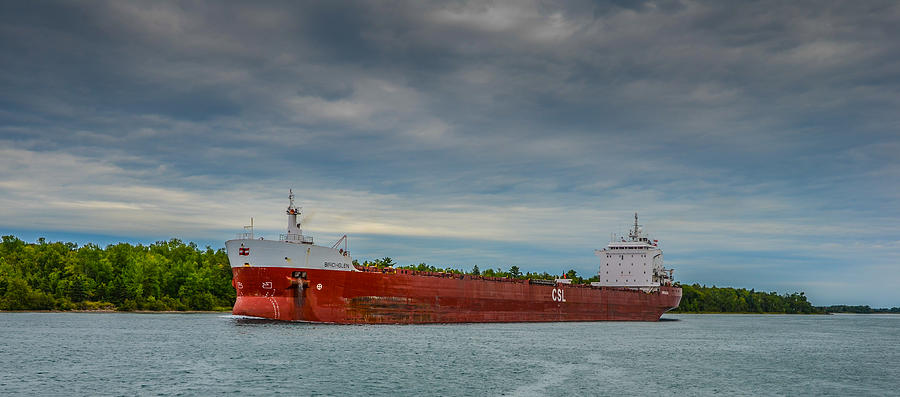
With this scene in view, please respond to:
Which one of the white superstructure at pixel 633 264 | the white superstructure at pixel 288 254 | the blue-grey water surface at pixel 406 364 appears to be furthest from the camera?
the white superstructure at pixel 633 264

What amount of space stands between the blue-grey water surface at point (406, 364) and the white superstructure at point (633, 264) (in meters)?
36.0

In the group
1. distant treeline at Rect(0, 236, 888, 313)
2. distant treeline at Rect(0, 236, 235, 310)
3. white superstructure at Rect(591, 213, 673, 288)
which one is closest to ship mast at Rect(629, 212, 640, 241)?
white superstructure at Rect(591, 213, 673, 288)

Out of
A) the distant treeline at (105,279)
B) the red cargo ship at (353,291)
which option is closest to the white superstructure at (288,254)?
the red cargo ship at (353,291)

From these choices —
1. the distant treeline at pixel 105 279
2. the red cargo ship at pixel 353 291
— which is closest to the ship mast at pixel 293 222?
the red cargo ship at pixel 353 291

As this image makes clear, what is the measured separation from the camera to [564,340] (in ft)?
164

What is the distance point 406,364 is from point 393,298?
2207cm

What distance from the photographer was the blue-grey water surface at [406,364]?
2861 cm

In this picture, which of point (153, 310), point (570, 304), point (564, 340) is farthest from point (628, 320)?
point (153, 310)

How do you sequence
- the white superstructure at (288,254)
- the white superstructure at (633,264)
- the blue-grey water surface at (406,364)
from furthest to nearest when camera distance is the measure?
the white superstructure at (633,264), the white superstructure at (288,254), the blue-grey water surface at (406,364)

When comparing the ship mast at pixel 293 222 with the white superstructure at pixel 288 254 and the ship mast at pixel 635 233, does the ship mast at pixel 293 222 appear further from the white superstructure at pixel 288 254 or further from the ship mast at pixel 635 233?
the ship mast at pixel 635 233

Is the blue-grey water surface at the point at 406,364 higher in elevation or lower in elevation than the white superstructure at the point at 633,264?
lower

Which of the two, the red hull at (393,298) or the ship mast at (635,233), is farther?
the ship mast at (635,233)

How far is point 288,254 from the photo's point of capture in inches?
2045

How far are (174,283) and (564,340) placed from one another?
79.3 meters
